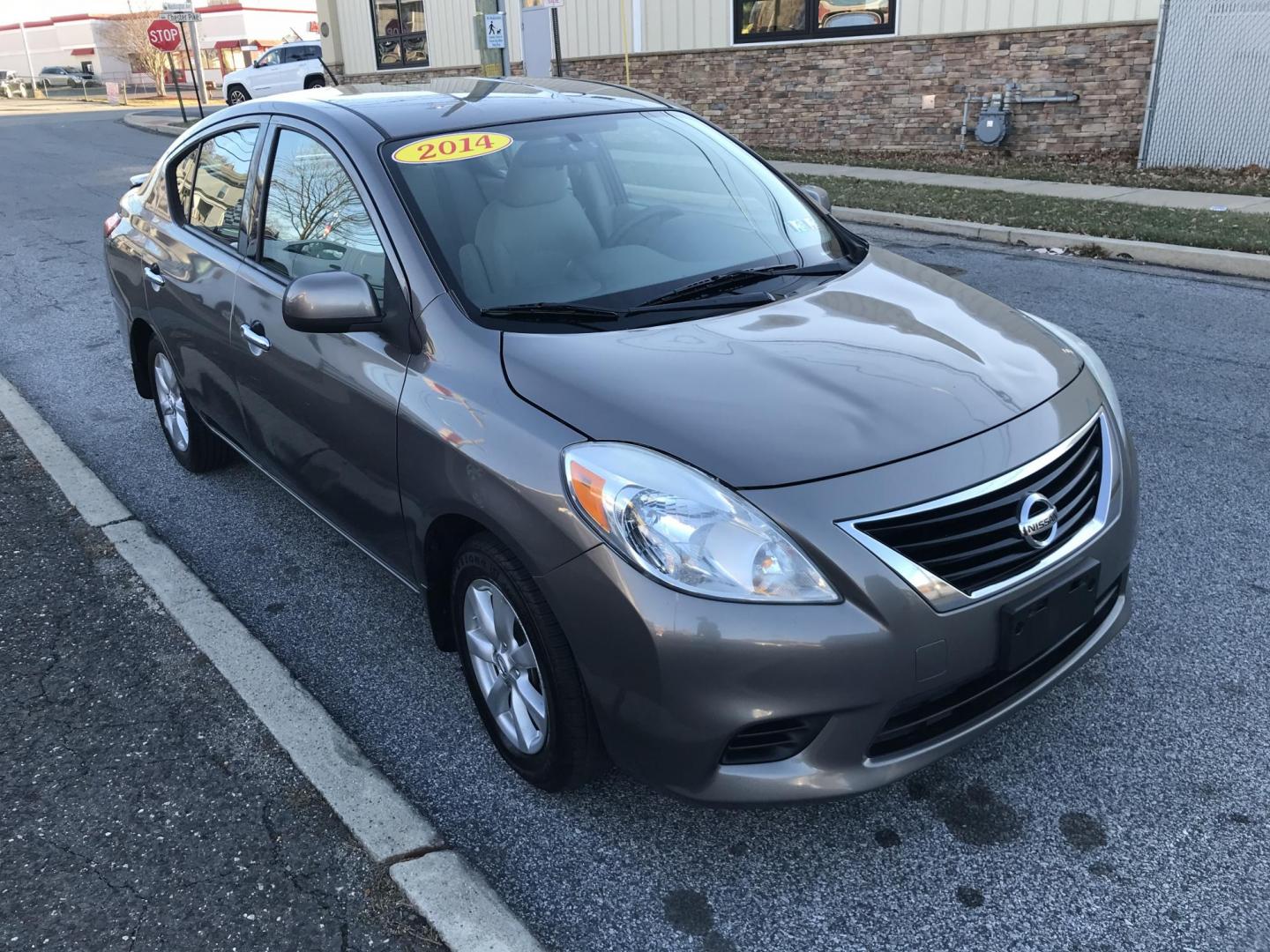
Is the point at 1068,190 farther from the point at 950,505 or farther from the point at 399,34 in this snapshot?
the point at 399,34

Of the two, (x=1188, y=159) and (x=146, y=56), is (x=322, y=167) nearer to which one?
(x=1188, y=159)

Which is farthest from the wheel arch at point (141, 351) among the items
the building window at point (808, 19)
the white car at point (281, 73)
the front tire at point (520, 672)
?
the white car at point (281, 73)

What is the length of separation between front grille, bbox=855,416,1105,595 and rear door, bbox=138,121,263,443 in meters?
2.69

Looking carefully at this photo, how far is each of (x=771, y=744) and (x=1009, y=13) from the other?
1426cm

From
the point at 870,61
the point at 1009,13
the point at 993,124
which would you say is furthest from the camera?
the point at 870,61

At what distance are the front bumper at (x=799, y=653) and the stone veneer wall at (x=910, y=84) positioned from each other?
13.0 m

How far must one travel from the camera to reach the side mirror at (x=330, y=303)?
2854mm

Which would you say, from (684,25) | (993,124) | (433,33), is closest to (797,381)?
(993,124)

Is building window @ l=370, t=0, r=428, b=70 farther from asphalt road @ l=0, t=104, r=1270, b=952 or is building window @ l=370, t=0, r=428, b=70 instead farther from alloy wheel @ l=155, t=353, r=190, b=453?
asphalt road @ l=0, t=104, r=1270, b=952

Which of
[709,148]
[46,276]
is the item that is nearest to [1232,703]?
[709,148]

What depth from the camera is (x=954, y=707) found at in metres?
2.36

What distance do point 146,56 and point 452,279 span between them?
58495 millimetres

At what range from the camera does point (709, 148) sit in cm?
384

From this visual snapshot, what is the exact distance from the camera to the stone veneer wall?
13.3 metres
